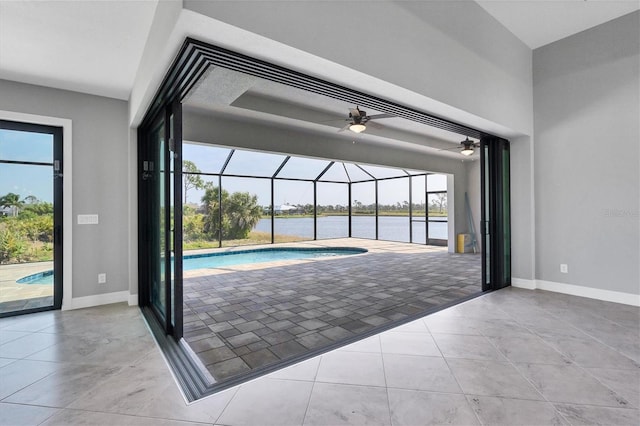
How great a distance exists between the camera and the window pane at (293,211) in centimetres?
1079

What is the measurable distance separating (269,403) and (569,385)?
2.00 meters

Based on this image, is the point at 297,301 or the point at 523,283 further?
the point at 523,283

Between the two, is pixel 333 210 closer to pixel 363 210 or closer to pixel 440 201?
pixel 363 210

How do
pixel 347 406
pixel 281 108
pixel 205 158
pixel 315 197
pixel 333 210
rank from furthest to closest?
pixel 333 210 → pixel 315 197 → pixel 205 158 → pixel 281 108 → pixel 347 406

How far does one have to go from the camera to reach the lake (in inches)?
420

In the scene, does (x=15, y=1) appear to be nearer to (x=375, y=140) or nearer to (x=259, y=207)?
(x=375, y=140)

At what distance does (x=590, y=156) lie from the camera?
4090 mm

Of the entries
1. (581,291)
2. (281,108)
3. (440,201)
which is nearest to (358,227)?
(440,201)

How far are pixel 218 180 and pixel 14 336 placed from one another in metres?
6.81

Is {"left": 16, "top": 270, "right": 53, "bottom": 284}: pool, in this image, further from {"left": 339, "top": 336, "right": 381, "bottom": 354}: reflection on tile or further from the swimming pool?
the swimming pool

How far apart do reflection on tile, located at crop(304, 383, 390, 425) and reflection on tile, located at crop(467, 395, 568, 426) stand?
0.55 meters

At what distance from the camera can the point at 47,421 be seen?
1.75 meters

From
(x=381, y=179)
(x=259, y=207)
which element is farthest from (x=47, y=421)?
(x=381, y=179)

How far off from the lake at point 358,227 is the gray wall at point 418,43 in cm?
646
